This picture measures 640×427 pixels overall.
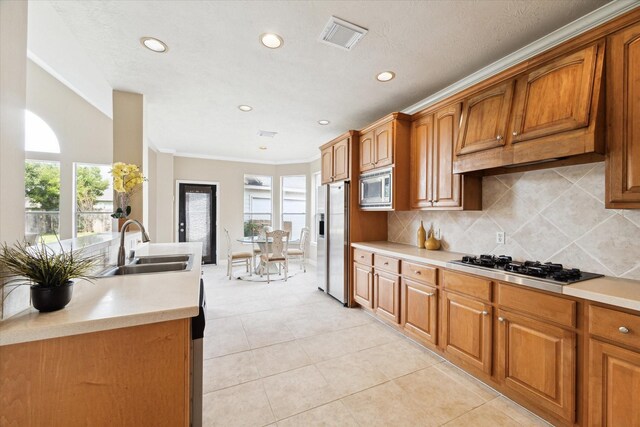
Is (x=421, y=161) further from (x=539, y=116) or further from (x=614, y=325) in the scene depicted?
(x=614, y=325)

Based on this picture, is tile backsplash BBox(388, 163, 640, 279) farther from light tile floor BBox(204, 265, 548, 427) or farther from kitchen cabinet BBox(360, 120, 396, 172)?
light tile floor BBox(204, 265, 548, 427)

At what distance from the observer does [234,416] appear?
174 centimetres

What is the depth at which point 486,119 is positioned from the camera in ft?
7.35

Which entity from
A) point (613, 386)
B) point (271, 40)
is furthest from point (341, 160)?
point (613, 386)

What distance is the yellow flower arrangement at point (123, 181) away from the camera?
102 inches

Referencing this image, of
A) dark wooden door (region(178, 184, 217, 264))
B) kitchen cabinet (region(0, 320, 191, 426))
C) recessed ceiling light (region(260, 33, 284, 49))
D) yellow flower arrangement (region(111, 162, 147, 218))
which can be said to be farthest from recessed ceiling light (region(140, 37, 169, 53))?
dark wooden door (region(178, 184, 217, 264))

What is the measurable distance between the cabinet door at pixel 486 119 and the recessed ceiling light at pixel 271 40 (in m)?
1.75

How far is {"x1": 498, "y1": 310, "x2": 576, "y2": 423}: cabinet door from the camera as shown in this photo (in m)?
1.54

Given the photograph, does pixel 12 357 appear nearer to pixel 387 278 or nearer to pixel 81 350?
pixel 81 350

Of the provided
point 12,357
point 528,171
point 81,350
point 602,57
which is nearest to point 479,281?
point 528,171

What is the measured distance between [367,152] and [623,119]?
Answer: 7.59 feet

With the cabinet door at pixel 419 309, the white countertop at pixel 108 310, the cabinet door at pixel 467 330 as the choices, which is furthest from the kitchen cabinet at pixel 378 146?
the white countertop at pixel 108 310

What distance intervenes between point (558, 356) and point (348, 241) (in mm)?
2425

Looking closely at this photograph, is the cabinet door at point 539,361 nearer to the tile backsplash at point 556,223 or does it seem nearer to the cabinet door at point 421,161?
the tile backsplash at point 556,223
